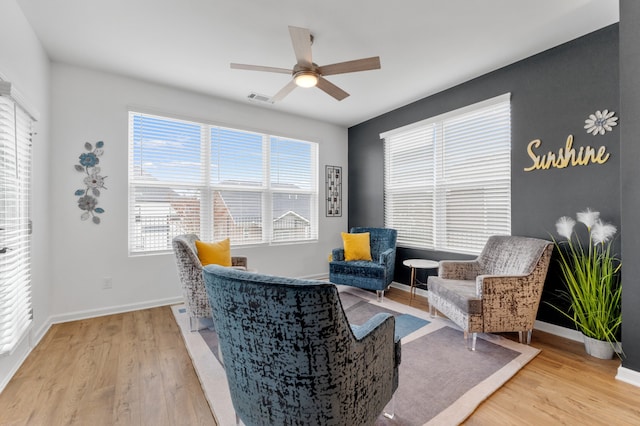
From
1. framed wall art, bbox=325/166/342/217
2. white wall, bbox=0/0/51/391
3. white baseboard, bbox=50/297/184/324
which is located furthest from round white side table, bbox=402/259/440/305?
white wall, bbox=0/0/51/391

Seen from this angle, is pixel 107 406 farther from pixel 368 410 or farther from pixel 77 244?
pixel 77 244

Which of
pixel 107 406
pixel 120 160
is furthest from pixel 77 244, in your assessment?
pixel 107 406

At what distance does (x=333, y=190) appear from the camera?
5.17 m

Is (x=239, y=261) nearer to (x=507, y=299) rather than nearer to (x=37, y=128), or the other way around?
(x=37, y=128)

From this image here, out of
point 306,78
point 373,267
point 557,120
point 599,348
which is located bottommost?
point 599,348

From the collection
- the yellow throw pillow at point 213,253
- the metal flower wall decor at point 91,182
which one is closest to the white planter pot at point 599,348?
the yellow throw pillow at point 213,253

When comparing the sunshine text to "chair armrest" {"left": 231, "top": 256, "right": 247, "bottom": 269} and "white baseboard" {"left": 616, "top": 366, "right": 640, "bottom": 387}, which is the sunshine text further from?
"chair armrest" {"left": 231, "top": 256, "right": 247, "bottom": 269}

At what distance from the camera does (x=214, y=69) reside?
316 cm

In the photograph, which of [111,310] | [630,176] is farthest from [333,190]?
[630,176]

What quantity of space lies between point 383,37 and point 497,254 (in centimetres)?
244

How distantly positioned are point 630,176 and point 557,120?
1.02 meters

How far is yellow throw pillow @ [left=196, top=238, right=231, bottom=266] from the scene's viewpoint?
303cm

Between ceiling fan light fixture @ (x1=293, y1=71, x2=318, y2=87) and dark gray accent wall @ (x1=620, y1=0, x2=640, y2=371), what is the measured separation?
224 centimetres

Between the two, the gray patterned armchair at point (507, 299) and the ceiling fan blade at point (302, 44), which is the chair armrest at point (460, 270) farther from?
the ceiling fan blade at point (302, 44)
